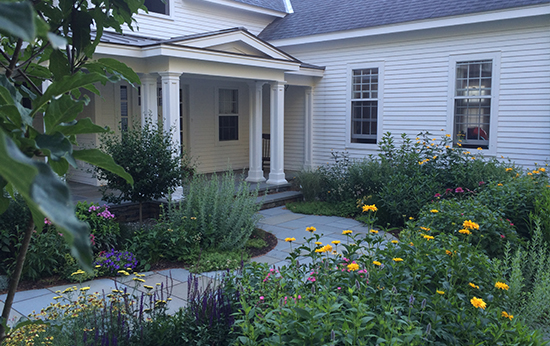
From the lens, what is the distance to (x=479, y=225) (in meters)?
4.98

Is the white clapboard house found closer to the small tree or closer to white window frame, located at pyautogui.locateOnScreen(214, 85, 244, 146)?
white window frame, located at pyautogui.locateOnScreen(214, 85, 244, 146)

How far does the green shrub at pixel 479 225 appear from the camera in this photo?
484 centimetres

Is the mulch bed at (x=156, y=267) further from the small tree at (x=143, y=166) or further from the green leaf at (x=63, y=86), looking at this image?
the green leaf at (x=63, y=86)

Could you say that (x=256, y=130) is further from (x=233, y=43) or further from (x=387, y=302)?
(x=387, y=302)

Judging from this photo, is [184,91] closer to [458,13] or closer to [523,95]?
[458,13]

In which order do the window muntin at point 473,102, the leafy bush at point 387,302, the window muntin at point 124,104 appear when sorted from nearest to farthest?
the leafy bush at point 387,302
the window muntin at point 473,102
the window muntin at point 124,104

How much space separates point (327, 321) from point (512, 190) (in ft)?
16.0

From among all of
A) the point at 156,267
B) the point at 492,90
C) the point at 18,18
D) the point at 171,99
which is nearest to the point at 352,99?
the point at 492,90

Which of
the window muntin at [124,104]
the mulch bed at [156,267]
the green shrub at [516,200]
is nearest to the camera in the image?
the mulch bed at [156,267]

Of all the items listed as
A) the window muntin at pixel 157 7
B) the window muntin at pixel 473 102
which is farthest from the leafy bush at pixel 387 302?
the window muntin at pixel 157 7

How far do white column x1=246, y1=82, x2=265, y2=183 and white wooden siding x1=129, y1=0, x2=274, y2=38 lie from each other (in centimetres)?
243

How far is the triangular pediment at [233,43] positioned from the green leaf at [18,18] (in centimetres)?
834

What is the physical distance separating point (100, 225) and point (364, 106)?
813 cm

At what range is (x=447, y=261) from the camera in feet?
11.0
